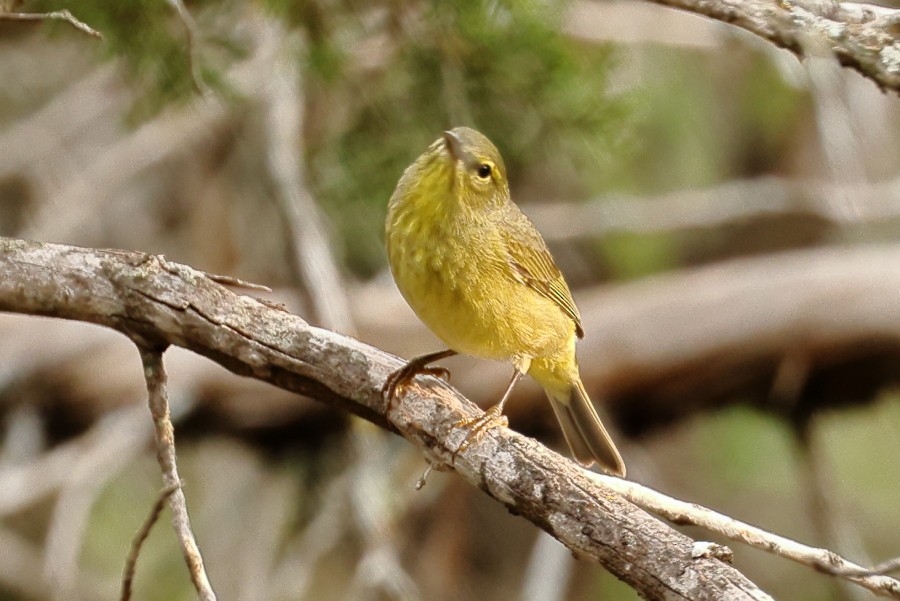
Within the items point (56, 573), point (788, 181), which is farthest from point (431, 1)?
point (788, 181)

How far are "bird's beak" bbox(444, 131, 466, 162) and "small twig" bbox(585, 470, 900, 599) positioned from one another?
1.10 metres

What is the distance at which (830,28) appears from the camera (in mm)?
2418

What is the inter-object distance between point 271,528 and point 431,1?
2863 millimetres

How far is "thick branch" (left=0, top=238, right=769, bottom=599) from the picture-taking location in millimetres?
2396

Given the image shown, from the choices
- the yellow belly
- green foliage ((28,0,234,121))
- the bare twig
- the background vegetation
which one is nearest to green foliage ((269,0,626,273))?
the background vegetation

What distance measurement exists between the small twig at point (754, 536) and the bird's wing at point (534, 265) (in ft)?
3.42

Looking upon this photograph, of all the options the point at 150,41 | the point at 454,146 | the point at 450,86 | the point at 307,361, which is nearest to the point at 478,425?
the point at 307,361

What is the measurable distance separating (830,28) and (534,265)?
1.48 m

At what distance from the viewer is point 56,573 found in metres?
4.23

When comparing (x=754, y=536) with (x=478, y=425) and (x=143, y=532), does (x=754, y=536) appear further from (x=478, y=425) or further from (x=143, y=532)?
(x=143, y=532)

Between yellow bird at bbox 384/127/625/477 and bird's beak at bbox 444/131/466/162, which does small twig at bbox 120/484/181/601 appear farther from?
bird's beak at bbox 444/131/466/162

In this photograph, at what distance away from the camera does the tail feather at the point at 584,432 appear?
13.2 feet

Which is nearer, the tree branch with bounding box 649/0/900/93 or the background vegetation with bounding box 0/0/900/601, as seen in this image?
the tree branch with bounding box 649/0/900/93

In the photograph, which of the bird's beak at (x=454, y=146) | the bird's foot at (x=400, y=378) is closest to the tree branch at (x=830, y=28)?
the bird's beak at (x=454, y=146)
